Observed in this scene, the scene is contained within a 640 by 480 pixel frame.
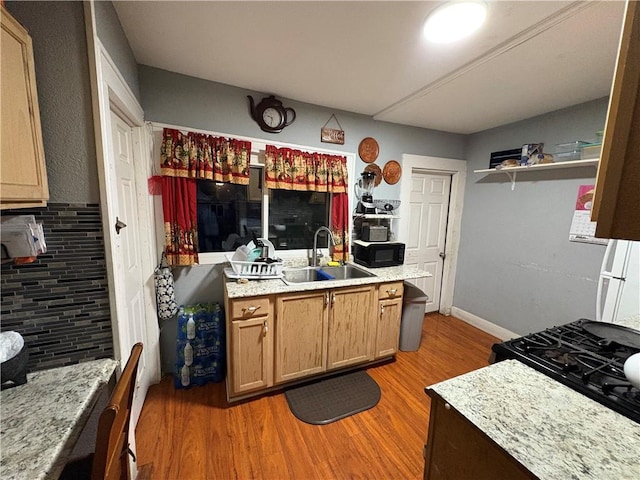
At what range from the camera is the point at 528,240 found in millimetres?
2695

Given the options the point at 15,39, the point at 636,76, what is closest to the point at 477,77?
the point at 636,76

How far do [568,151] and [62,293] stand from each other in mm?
3662

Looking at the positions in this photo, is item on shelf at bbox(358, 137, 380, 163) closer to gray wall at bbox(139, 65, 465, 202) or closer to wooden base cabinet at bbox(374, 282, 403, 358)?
gray wall at bbox(139, 65, 465, 202)

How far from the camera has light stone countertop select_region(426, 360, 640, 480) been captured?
607mm

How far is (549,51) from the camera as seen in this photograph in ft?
4.94

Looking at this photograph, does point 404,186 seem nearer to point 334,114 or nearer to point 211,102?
point 334,114

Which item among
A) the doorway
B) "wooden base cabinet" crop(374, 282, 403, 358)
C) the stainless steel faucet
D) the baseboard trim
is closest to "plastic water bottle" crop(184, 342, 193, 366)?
the stainless steel faucet

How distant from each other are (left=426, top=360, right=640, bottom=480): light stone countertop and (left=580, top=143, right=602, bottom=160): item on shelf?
2.16 meters

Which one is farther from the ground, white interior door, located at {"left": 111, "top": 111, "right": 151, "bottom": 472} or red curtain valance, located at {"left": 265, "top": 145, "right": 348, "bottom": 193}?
red curtain valance, located at {"left": 265, "top": 145, "right": 348, "bottom": 193}

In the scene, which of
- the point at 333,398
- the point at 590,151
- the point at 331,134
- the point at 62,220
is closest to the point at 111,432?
the point at 62,220

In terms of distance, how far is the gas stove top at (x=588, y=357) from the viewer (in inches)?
31.9

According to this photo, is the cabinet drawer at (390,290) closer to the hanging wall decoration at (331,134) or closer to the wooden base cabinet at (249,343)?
the wooden base cabinet at (249,343)

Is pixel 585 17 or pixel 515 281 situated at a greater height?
pixel 585 17

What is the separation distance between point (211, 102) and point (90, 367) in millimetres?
1918
